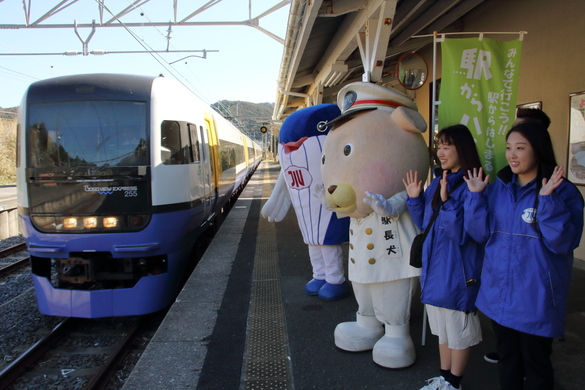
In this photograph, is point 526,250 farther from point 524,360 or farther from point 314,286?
point 314,286

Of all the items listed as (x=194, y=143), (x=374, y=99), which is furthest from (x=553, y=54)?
(x=194, y=143)

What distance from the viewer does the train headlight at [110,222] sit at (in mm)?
4332

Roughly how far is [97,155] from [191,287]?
1796 mm

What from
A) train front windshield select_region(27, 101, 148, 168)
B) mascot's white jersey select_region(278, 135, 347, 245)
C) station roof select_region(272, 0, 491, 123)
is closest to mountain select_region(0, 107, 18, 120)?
train front windshield select_region(27, 101, 148, 168)

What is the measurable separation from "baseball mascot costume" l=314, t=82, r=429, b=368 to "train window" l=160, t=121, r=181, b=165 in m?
2.22

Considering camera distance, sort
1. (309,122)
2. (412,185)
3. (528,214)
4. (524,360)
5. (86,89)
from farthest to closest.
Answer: (86,89), (309,122), (412,185), (524,360), (528,214)

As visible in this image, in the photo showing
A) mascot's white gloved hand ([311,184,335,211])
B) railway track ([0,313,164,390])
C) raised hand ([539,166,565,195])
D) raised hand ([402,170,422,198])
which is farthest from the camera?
railway track ([0,313,164,390])

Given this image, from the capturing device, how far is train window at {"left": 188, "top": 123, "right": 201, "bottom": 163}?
5.32 m

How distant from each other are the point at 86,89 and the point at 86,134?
1.60 feet

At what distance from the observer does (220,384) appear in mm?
2936

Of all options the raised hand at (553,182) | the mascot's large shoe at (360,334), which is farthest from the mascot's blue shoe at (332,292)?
the raised hand at (553,182)

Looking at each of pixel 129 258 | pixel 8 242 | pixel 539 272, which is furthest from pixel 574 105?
pixel 8 242

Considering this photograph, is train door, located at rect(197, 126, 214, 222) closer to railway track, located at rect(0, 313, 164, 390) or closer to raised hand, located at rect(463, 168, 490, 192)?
railway track, located at rect(0, 313, 164, 390)

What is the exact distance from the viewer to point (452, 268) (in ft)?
8.16
